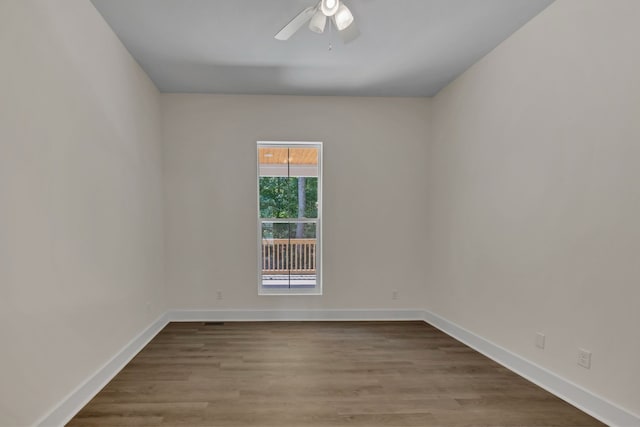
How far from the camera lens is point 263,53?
121 inches

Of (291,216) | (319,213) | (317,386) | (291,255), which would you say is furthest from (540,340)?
(291,216)

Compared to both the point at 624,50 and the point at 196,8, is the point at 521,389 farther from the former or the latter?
the point at 196,8

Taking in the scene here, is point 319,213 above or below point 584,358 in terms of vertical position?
above

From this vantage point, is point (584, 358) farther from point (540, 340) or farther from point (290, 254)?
point (290, 254)

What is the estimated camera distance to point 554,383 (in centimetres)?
236

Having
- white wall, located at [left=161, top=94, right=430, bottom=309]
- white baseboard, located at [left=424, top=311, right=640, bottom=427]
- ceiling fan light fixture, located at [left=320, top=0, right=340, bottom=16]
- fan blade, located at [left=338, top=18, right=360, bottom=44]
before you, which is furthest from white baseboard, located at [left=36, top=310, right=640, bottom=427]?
ceiling fan light fixture, located at [left=320, top=0, right=340, bottom=16]

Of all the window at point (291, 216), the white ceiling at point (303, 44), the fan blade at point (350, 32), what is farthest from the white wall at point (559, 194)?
the window at point (291, 216)

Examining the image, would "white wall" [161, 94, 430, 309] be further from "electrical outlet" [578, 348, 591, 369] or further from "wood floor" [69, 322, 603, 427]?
"electrical outlet" [578, 348, 591, 369]

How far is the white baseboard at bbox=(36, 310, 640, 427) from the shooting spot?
1.99 meters

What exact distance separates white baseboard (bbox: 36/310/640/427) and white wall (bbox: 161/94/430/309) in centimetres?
11

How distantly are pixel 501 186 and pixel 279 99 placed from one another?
2740 mm

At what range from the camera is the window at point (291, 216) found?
4203mm

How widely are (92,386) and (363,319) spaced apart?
9.47 feet

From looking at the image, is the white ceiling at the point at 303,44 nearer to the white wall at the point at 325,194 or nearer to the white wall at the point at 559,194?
the white wall at the point at 325,194
